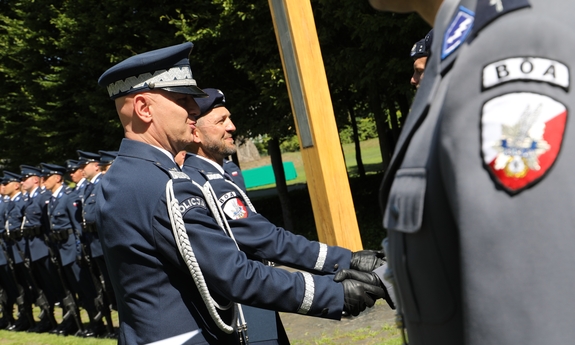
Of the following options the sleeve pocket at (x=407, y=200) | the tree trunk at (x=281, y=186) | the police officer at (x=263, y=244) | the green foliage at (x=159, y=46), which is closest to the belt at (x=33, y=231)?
the green foliage at (x=159, y=46)

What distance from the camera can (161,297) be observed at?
255 centimetres

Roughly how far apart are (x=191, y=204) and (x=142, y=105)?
50cm

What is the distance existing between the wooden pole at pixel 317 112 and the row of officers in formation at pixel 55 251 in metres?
4.80

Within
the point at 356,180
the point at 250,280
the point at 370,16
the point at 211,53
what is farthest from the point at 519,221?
the point at 356,180

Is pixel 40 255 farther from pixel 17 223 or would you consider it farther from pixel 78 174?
pixel 78 174

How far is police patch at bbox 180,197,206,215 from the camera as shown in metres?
2.52

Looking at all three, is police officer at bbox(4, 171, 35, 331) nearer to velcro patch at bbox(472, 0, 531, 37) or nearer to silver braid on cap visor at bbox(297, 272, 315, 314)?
silver braid on cap visor at bbox(297, 272, 315, 314)

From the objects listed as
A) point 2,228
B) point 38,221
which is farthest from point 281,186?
point 38,221

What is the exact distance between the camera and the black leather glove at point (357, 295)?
277 centimetres

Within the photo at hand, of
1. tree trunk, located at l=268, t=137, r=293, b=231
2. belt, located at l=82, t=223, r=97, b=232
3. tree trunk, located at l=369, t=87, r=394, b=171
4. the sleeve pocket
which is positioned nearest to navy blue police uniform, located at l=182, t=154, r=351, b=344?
the sleeve pocket

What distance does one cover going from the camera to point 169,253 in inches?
98.4

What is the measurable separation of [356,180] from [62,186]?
1173 cm

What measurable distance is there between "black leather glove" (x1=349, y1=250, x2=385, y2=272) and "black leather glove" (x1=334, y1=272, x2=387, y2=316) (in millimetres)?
412

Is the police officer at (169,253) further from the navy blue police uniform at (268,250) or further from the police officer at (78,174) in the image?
the police officer at (78,174)
